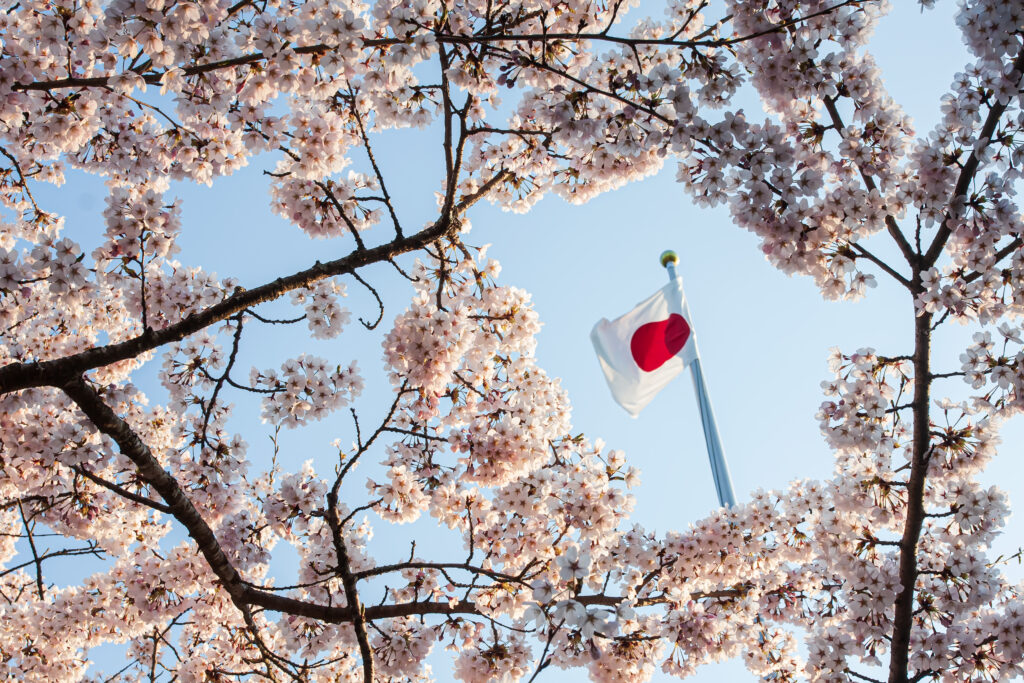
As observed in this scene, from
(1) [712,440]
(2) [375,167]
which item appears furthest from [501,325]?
(1) [712,440]

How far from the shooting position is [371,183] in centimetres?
566

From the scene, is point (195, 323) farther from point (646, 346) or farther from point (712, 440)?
point (646, 346)

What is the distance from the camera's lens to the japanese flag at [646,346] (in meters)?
10.7

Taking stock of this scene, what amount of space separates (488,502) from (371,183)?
3113 millimetres

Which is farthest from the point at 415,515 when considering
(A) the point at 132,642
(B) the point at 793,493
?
(A) the point at 132,642

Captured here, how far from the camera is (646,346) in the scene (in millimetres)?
11008

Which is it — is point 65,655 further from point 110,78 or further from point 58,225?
point 110,78

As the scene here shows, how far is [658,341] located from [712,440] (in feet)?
6.42

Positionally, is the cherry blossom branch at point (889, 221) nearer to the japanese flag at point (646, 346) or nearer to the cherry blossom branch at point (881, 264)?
the cherry blossom branch at point (881, 264)

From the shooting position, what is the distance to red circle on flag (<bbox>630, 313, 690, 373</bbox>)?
10.9m

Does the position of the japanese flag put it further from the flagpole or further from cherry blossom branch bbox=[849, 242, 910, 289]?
cherry blossom branch bbox=[849, 242, 910, 289]

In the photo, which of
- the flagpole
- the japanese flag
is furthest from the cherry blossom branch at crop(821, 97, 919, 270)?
the japanese flag

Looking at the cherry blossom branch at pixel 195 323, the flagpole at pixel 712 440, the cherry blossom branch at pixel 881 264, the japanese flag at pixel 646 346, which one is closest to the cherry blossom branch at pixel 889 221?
the cherry blossom branch at pixel 881 264

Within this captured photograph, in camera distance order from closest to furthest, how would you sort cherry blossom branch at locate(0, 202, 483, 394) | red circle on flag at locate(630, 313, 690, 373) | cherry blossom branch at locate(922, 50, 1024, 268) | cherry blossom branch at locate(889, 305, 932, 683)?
cherry blossom branch at locate(0, 202, 483, 394) → cherry blossom branch at locate(922, 50, 1024, 268) → cherry blossom branch at locate(889, 305, 932, 683) → red circle on flag at locate(630, 313, 690, 373)
